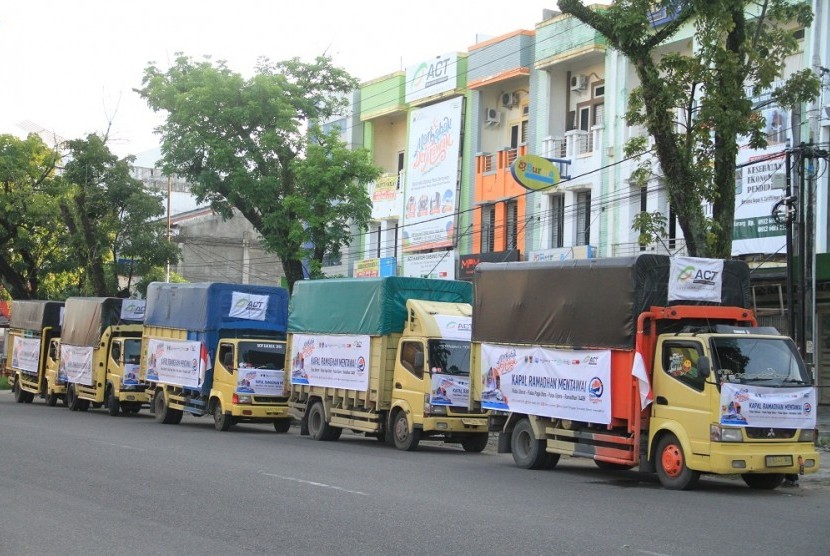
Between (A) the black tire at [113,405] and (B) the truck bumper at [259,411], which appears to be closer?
(B) the truck bumper at [259,411]

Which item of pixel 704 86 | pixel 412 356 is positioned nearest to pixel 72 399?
pixel 412 356

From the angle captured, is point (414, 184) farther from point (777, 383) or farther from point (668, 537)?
point (668, 537)

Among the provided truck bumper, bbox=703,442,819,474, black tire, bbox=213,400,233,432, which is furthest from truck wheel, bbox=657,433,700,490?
black tire, bbox=213,400,233,432

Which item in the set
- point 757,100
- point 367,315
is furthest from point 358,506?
point 757,100

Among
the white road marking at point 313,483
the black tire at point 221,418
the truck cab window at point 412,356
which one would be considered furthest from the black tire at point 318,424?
the white road marking at point 313,483

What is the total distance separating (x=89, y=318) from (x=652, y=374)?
71.7 feet

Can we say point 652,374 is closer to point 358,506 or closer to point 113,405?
point 358,506

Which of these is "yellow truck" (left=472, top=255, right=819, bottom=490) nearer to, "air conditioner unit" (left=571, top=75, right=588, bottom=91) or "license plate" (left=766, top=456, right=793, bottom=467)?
"license plate" (left=766, top=456, right=793, bottom=467)

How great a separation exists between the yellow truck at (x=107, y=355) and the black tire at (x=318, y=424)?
8.60m

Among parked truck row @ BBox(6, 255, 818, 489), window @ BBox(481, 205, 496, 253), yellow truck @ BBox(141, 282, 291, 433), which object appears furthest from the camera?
window @ BBox(481, 205, 496, 253)

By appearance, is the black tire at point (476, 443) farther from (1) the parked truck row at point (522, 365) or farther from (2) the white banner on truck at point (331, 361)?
(2) the white banner on truck at point (331, 361)

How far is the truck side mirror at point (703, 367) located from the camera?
15.5 metres

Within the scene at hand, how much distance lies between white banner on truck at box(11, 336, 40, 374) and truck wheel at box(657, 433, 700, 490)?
27646 millimetres

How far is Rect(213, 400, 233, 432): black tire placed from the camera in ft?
87.2
